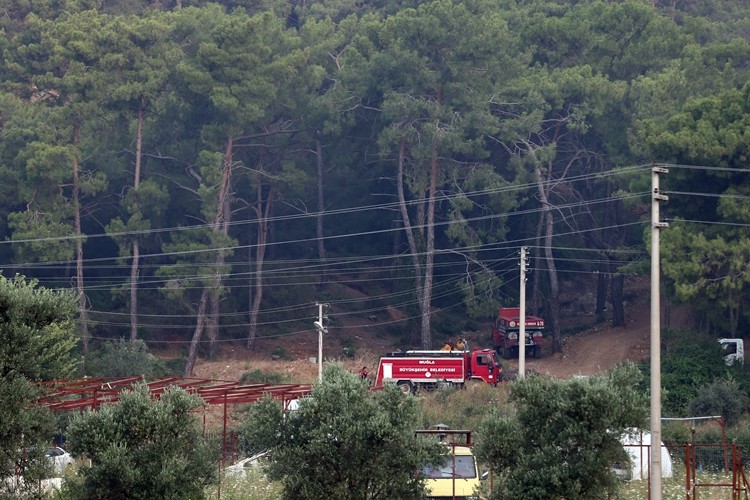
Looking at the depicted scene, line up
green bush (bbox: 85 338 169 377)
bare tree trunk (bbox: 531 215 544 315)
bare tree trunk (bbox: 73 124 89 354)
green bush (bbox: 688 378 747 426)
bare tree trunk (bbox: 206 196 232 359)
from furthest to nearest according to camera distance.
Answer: bare tree trunk (bbox: 531 215 544 315), bare tree trunk (bbox: 206 196 232 359), bare tree trunk (bbox: 73 124 89 354), green bush (bbox: 85 338 169 377), green bush (bbox: 688 378 747 426)

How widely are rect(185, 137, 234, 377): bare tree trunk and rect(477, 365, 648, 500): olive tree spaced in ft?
118

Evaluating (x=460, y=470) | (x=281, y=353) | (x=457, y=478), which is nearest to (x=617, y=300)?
(x=281, y=353)

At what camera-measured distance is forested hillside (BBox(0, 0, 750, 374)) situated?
55.8 meters

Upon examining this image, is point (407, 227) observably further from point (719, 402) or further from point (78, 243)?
point (719, 402)

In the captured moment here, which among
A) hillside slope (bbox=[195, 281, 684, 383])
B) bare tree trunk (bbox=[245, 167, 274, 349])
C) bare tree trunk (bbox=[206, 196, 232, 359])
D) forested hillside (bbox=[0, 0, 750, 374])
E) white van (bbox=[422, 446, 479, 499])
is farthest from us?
bare tree trunk (bbox=[245, 167, 274, 349])

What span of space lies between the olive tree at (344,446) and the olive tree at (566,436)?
1.41 metres

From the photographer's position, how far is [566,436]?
61.6 feet

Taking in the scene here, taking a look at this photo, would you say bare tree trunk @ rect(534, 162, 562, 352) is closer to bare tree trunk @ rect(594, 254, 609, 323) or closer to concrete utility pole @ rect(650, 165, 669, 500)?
bare tree trunk @ rect(594, 254, 609, 323)

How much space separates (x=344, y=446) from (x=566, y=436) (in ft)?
12.4

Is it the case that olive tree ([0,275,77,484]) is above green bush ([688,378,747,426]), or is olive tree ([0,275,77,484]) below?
above

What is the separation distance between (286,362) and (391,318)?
9.56m

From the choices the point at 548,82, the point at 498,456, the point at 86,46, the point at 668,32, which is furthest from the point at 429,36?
the point at 498,456

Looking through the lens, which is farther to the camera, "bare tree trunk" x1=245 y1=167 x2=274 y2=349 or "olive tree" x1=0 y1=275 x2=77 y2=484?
"bare tree trunk" x1=245 y1=167 x2=274 y2=349

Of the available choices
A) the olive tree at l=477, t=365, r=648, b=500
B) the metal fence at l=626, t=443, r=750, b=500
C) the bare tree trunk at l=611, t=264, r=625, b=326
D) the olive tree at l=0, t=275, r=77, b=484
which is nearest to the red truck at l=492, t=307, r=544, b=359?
the bare tree trunk at l=611, t=264, r=625, b=326
